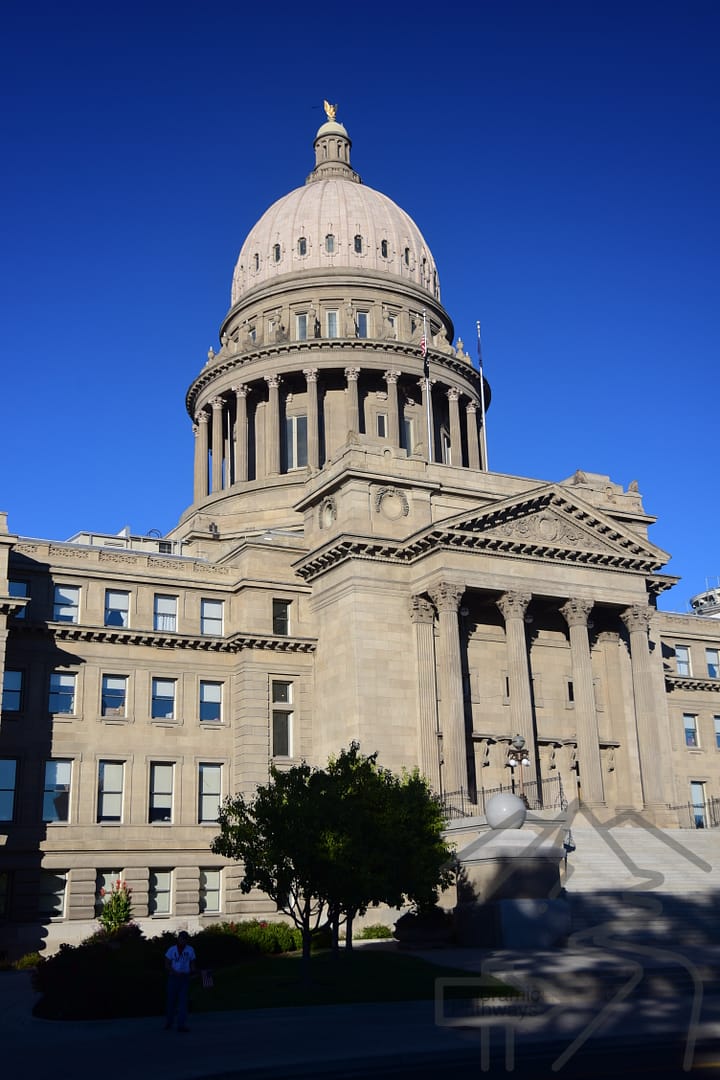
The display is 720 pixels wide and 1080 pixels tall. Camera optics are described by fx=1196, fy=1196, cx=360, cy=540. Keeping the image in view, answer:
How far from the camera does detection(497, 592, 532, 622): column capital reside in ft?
175

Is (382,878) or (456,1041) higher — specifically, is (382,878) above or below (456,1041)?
above

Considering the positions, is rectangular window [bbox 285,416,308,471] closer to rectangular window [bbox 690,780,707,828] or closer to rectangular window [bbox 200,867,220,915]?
rectangular window [bbox 690,780,707,828]

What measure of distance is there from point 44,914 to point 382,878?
21.0 metres

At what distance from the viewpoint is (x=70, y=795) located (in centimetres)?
5016

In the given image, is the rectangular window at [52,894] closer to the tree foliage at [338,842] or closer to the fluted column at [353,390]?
the tree foliage at [338,842]

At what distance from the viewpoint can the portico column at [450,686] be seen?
163ft

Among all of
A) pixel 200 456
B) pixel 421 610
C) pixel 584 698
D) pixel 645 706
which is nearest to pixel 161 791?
pixel 421 610

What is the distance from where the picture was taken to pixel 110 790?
168 feet

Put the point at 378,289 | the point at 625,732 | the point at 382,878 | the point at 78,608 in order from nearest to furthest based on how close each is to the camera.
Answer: the point at 382,878
the point at 78,608
the point at 625,732
the point at 378,289

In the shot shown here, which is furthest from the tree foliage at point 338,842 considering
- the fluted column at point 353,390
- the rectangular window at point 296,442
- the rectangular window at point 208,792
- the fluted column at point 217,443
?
the fluted column at point 217,443

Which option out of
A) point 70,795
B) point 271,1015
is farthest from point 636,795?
point 271,1015

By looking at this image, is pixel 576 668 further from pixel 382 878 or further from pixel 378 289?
pixel 378 289

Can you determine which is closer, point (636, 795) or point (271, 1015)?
point (271, 1015)

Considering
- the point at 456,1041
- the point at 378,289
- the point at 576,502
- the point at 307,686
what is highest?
the point at 378,289
